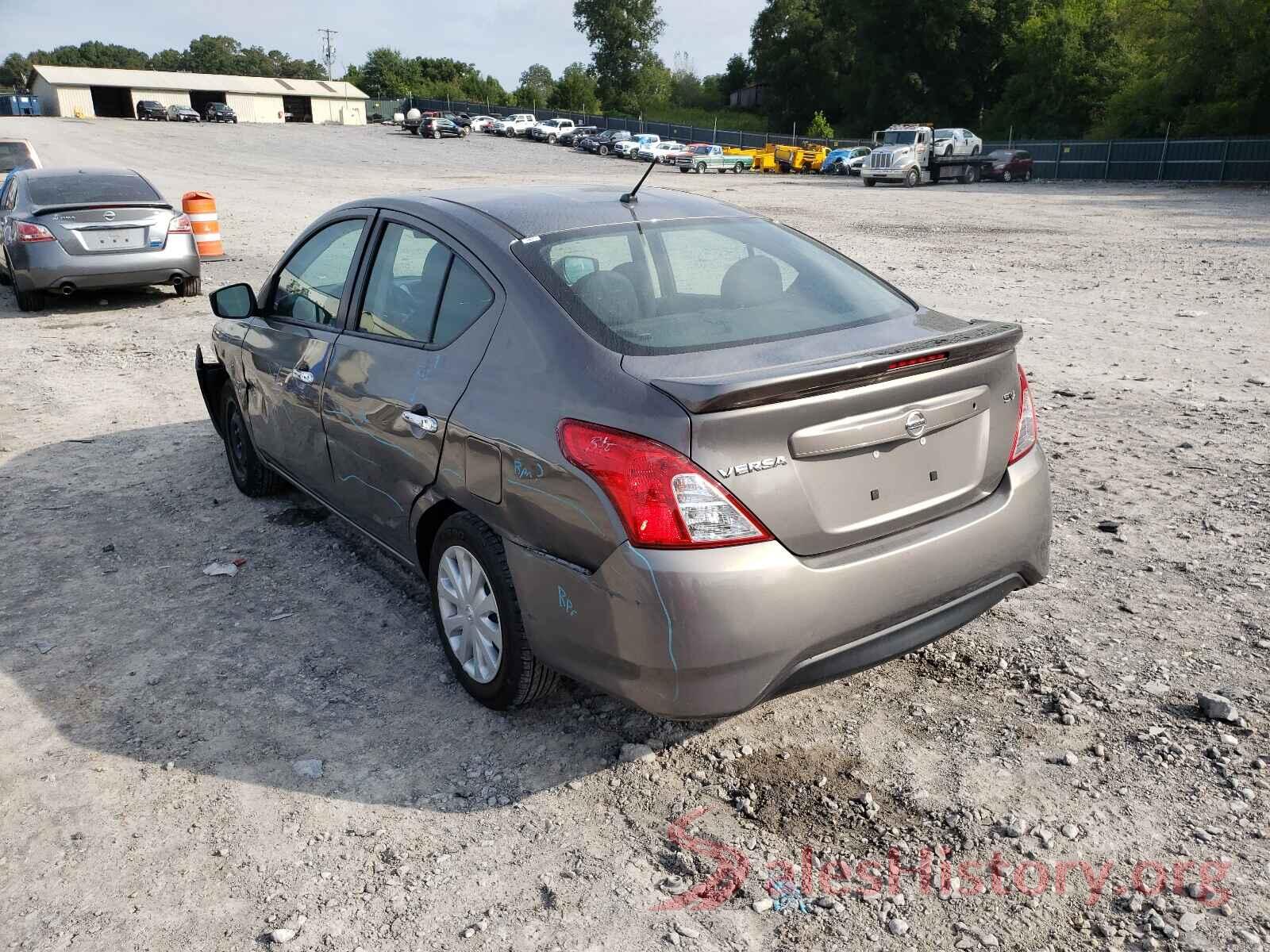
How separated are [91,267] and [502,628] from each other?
9.86 meters

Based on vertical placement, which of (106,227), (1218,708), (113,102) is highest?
(113,102)

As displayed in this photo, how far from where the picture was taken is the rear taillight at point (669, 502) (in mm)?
2711

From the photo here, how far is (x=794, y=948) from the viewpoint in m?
2.53

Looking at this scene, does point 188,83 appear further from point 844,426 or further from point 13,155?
point 844,426

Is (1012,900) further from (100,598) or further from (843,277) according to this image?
(100,598)

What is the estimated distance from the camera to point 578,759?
3.36 meters

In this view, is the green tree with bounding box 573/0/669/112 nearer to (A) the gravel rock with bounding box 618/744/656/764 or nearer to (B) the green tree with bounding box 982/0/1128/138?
(B) the green tree with bounding box 982/0/1128/138

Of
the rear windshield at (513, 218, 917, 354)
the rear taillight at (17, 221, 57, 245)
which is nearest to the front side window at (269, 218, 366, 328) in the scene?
the rear windshield at (513, 218, 917, 354)

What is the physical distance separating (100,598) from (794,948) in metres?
3.54

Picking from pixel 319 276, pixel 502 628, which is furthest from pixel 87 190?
pixel 502 628

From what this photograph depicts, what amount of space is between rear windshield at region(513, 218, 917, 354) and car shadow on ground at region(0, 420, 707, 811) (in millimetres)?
1313

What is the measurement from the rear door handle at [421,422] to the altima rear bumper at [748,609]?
61 centimetres

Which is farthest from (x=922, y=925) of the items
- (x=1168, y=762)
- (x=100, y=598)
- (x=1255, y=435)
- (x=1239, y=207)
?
(x=1239, y=207)

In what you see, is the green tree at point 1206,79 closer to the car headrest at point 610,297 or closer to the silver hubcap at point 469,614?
the car headrest at point 610,297
